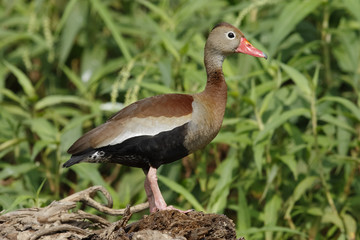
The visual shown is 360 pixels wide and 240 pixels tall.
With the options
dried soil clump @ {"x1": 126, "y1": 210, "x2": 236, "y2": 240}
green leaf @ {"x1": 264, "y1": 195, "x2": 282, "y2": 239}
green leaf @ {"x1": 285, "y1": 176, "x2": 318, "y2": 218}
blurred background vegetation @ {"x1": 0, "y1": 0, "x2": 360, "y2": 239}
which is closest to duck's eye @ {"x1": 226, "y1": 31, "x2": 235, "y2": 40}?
blurred background vegetation @ {"x1": 0, "y1": 0, "x2": 360, "y2": 239}

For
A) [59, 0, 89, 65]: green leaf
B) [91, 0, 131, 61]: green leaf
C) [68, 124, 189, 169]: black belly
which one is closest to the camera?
[68, 124, 189, 169]: black belly

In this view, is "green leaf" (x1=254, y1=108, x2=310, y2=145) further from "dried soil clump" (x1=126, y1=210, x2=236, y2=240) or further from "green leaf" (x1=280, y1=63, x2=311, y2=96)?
"dried soil clump" (x1=126, y1=210, x2=236, y2=240)

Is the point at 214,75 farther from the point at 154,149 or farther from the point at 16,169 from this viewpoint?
the point at 16,169

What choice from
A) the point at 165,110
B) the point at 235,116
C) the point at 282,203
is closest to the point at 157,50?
the point at 235,116

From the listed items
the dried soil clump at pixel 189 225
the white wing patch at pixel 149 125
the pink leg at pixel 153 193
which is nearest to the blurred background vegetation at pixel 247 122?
the pink leg at pixel 153 193

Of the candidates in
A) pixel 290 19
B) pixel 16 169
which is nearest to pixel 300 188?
pixel 290 19

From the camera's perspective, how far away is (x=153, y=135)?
4.41 metres

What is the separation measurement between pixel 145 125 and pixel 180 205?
64.7 inches

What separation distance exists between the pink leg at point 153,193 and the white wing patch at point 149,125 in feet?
0.72

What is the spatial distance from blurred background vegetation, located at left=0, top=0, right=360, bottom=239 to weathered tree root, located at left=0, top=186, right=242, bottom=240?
1.02 m

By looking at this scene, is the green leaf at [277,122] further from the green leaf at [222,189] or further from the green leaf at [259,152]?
the green leaf at [222,189]

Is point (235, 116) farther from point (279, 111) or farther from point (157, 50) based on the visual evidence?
point (157, 50)

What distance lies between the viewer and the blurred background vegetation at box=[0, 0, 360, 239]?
5555 mm

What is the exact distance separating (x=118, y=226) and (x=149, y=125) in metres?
0.96
